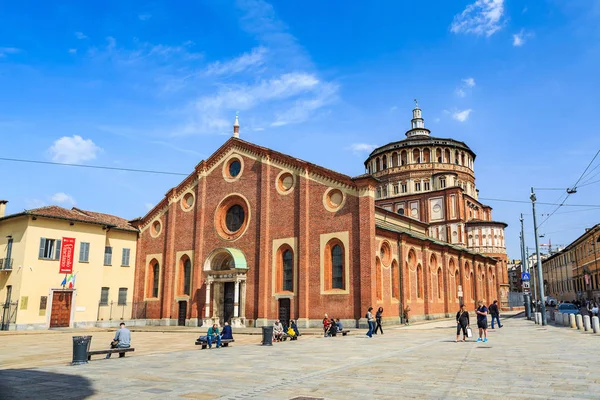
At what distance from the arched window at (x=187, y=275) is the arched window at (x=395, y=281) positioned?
52.4 ft

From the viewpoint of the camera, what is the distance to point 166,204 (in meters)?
41.9

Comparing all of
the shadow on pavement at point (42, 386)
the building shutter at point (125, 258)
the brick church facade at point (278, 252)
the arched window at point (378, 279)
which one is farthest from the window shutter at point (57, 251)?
the shadow on pavement at point (42, 386)

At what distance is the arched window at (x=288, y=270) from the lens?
109ft

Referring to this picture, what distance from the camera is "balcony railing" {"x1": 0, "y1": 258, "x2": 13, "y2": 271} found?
33469 mm

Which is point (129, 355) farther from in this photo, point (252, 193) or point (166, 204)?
point (166, 204)

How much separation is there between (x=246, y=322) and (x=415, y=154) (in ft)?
121

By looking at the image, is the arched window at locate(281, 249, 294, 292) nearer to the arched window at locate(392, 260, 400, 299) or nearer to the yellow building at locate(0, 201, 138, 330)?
the arched window at locate(392, 260, 400, 299)

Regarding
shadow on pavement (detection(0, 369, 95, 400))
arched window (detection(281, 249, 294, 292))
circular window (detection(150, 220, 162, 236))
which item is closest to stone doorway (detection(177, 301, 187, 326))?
circular window (detection(150, 220, 162, 236))

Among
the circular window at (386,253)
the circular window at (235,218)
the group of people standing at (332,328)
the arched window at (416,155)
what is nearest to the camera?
the group of people standing at (332,328)

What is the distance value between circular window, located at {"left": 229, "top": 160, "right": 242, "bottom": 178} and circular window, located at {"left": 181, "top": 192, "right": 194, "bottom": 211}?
468cm

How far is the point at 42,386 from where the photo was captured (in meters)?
10.8

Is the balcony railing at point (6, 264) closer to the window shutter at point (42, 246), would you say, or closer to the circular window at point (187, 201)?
the window shutter at point (42, 246)

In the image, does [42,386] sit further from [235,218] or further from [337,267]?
[235,218]

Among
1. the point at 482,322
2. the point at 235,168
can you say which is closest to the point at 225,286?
the point at 235,168
